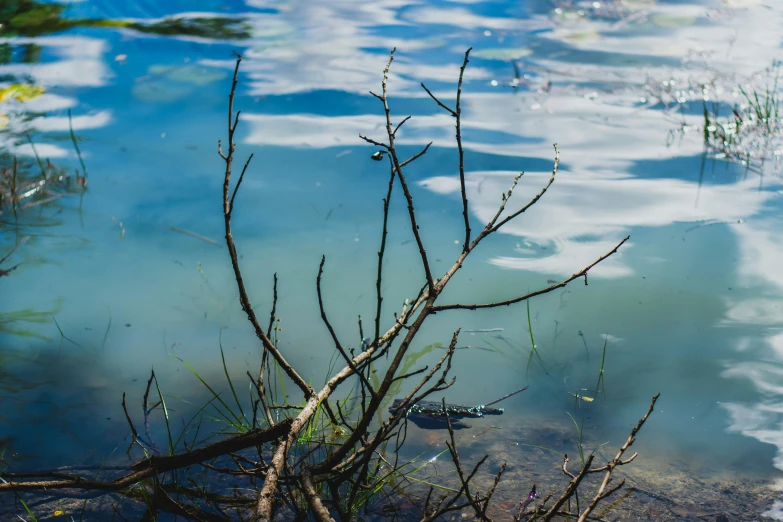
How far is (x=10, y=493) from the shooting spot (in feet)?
7.04

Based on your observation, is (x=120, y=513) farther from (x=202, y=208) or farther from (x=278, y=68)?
(x=278, y=68)

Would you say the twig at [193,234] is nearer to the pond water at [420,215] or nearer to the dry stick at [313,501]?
the pond water at [420,215]

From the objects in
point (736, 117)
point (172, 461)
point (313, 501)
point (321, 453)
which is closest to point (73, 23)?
point (736, 117)

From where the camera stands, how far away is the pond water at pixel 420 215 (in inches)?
108

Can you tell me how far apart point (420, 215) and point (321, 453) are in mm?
2019

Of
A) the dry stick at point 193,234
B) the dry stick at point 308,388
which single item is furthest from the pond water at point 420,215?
the dry stick at point 308,388

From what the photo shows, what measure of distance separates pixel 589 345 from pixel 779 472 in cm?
85

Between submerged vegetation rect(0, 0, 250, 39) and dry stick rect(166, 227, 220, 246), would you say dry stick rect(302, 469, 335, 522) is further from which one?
submerged vegetation rect(0, 0, 250, 39)

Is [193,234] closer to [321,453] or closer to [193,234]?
[193,234]

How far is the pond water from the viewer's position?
2752 mm

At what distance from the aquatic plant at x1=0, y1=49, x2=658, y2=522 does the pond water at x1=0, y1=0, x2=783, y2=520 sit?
0.33m

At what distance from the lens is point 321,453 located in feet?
7.54

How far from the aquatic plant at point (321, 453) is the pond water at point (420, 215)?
1.07 ft

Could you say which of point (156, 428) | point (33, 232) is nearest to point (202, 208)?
point (33, 232)
